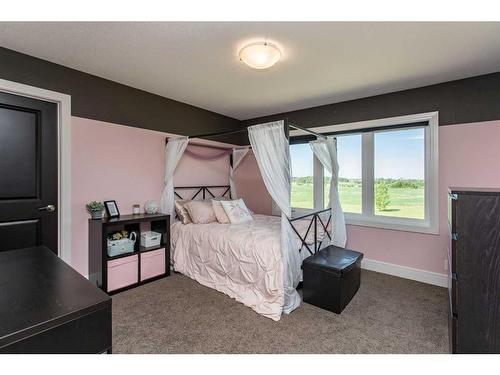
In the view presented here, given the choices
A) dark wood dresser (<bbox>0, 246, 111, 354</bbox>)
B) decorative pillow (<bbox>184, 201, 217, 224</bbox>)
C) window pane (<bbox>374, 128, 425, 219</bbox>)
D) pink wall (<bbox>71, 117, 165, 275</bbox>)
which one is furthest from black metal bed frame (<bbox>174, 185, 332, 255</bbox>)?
dark wood dresser (<bbox>0, 246, 111, 354</bbox>)

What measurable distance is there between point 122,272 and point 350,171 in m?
3.38

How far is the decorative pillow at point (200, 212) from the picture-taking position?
3.44m

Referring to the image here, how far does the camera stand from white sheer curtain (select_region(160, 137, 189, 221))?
3.50m

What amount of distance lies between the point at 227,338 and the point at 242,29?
2439 millimetres

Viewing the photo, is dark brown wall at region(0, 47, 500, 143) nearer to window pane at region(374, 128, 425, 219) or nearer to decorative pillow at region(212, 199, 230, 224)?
window pane at region(374, 128, 425, 219)

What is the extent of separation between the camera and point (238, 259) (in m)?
2.64

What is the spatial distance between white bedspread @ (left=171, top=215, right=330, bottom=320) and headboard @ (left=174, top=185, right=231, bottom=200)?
0.66 metres

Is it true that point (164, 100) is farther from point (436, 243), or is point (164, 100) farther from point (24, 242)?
point (436, 243)

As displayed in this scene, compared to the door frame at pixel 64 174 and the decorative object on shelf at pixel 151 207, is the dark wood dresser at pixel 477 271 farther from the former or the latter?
the door frame at pixel 64 174

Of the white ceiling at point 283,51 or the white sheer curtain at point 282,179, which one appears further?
the white sheer curtain at point 282,179

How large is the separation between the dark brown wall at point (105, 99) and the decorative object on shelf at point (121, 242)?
4.58 feet

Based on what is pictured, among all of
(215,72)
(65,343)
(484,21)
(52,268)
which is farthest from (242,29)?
(65,343)

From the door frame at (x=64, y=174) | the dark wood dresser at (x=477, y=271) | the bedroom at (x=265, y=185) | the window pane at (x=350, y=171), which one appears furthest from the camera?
the window pane at (x=350, y=171)

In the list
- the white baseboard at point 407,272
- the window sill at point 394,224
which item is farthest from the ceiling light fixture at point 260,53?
the white baseboard at point 407,272
